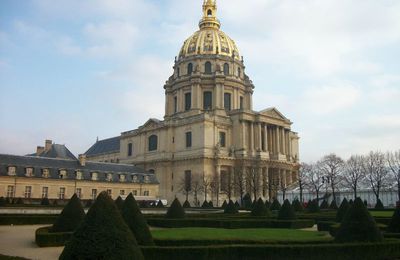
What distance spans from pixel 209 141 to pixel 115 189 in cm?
1734

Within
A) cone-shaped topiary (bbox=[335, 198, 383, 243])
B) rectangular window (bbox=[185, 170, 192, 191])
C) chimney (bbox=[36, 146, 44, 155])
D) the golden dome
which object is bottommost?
cone-shaped topiary (bbox=[335, 198, 383, 243])

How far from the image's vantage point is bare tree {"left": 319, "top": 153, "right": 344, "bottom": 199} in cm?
5884

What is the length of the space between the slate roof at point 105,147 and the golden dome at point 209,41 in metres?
27.0

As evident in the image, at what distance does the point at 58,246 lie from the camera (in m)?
16.8

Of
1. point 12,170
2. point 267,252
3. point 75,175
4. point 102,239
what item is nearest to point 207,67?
point 75,175

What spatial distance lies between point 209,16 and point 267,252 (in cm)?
8002

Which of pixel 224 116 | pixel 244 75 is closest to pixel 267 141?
pixel 224 116

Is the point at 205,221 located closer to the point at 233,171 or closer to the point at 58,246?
the point at 58,246

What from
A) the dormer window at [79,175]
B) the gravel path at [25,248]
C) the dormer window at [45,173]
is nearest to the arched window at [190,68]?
the dormer window at [79,175]

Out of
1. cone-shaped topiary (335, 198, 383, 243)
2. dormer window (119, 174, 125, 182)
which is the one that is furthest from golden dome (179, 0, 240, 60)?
cone-shaped topiary (335, 198, 383, 243)

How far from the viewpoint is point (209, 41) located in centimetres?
8312

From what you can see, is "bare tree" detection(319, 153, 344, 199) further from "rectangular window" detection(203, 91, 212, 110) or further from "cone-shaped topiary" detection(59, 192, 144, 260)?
"cone-shaped topiary" detection(59, 192, 144, 260)

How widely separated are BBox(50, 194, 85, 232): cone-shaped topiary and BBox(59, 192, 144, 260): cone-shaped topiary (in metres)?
9.32

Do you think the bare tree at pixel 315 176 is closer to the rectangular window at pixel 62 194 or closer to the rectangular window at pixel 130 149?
the rectangular window at pixel 62 194
